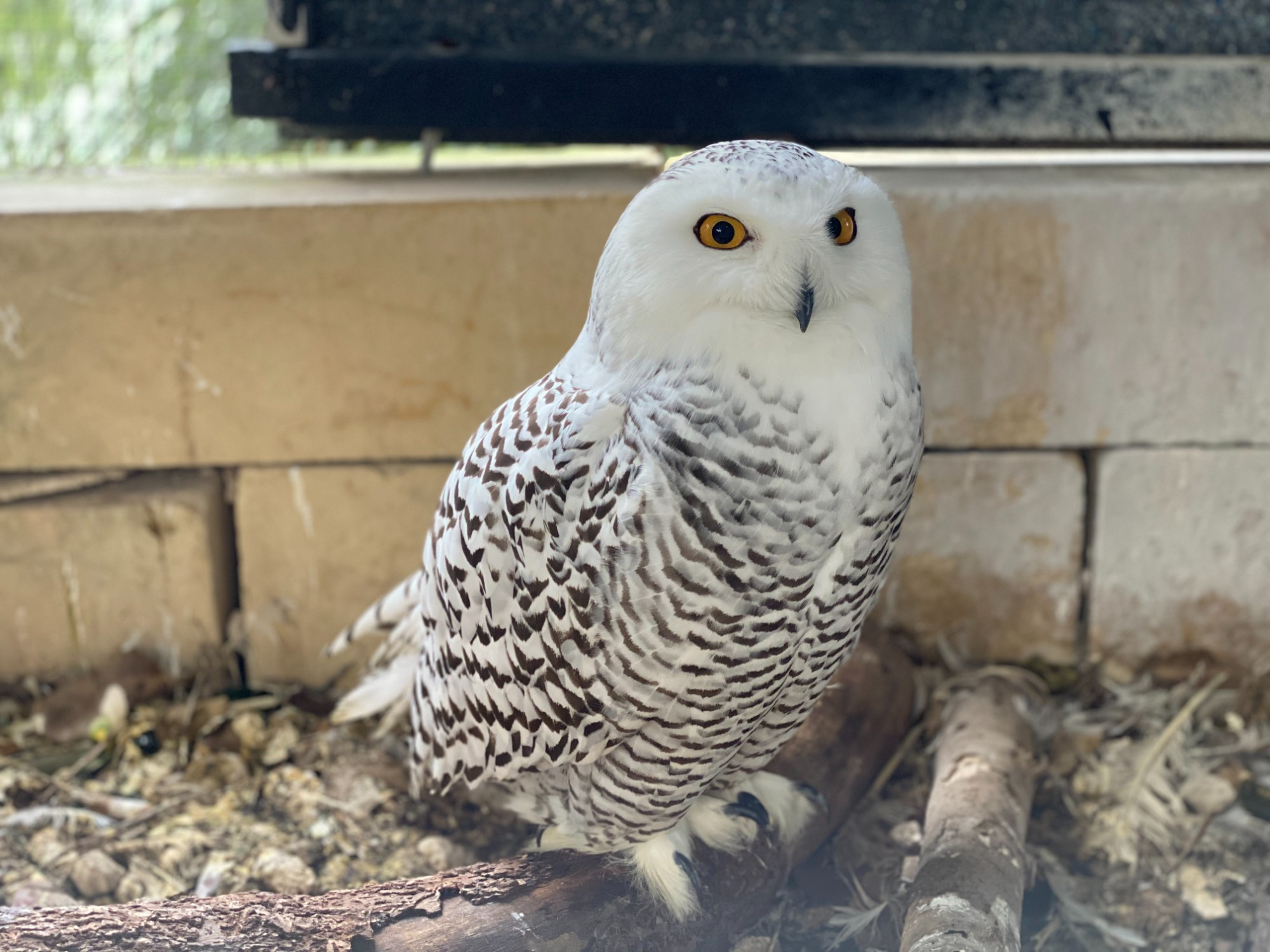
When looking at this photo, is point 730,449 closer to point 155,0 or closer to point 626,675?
point 626,675

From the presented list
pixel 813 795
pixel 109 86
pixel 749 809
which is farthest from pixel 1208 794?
pixel 109 86

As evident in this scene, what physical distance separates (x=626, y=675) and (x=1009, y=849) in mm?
983

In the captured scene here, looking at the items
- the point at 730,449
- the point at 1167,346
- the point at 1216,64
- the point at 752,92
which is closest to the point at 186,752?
the point at 730,449

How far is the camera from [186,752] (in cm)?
285

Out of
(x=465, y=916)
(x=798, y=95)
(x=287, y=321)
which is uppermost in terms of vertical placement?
(x=798, y=95)

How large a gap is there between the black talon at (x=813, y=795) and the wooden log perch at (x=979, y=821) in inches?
8.4

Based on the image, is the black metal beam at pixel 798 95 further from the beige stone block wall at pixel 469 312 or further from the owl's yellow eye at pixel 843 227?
the owl's yellow eye at pixel 843 227

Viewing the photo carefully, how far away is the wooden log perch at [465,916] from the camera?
1.77 metres

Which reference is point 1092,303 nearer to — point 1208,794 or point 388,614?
point 1208,794

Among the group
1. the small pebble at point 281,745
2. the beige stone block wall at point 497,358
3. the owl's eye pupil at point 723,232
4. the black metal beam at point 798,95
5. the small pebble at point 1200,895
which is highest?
the black metal beam at point 798,95

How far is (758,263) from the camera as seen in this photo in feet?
4.90

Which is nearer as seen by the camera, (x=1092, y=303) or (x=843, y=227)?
(x=843, y=227)

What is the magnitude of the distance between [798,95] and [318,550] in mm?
1761

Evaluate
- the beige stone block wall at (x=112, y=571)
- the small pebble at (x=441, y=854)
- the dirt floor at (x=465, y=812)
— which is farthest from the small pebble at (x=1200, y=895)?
the beige stone block wall at (x=112, y=571)
